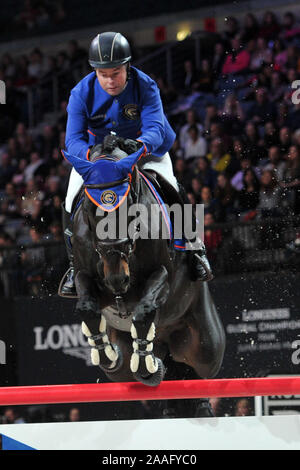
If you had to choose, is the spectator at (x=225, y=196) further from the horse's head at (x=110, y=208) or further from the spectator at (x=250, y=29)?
the horse's head at (x=110, y=208)

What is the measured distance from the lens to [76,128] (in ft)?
16.8

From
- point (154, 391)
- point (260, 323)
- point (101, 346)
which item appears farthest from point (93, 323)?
point (260, 323)

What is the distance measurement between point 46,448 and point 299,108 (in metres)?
5.48

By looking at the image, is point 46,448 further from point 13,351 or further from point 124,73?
point 13,351

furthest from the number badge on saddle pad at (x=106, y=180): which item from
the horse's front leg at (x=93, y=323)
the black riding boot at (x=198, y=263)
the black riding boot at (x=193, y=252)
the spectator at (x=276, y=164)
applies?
the spectator at (x=276, y=164)

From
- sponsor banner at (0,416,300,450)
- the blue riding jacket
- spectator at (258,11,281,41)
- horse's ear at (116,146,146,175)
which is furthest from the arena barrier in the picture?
spectator at (258,11,281,41)

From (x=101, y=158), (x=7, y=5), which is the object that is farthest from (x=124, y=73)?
(x=7, y=5)

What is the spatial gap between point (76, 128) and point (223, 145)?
170 inches

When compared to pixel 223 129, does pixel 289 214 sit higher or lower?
lower

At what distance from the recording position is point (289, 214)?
817cm

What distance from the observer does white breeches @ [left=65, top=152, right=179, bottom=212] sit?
5.29 meters

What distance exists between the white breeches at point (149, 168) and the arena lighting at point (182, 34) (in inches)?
276

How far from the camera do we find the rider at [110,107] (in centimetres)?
494

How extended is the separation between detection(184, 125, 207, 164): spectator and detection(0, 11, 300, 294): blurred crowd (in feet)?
0.04
